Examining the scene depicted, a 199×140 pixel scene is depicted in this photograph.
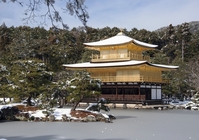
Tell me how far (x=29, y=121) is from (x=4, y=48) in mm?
30083

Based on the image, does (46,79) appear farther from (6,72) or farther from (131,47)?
(131,47)

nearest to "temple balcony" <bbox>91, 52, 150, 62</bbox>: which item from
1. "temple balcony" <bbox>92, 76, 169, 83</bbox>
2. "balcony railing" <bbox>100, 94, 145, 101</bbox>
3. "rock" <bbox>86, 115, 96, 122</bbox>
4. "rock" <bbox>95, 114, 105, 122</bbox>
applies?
"temple balcony" <bbox>92, 76, 169, 83</bbox>

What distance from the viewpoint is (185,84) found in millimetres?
28172

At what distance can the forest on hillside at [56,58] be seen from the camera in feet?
51.4

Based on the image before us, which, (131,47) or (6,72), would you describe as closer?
(6,72)

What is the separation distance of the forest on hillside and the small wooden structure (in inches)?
111

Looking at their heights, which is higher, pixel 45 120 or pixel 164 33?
pixel 164 33

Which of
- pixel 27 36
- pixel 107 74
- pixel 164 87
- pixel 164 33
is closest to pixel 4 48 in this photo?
pixel 27 36

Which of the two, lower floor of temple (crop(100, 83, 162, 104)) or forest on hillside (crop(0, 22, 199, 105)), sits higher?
forest on hillside (crop(0, 22, 199, 105))

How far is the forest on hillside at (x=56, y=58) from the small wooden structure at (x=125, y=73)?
281 centimetres

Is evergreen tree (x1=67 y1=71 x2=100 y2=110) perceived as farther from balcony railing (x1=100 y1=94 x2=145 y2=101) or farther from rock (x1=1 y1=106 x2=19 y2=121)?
balcony railing (x1=100 y1=94 x2=145 y2=101)

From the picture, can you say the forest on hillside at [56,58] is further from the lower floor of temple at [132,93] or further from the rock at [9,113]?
the lower floor of temple at [132,93]

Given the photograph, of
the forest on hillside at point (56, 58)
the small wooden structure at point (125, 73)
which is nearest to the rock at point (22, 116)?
the forest on hillside at point (56, 58)

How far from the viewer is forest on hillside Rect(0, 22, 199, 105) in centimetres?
1566
